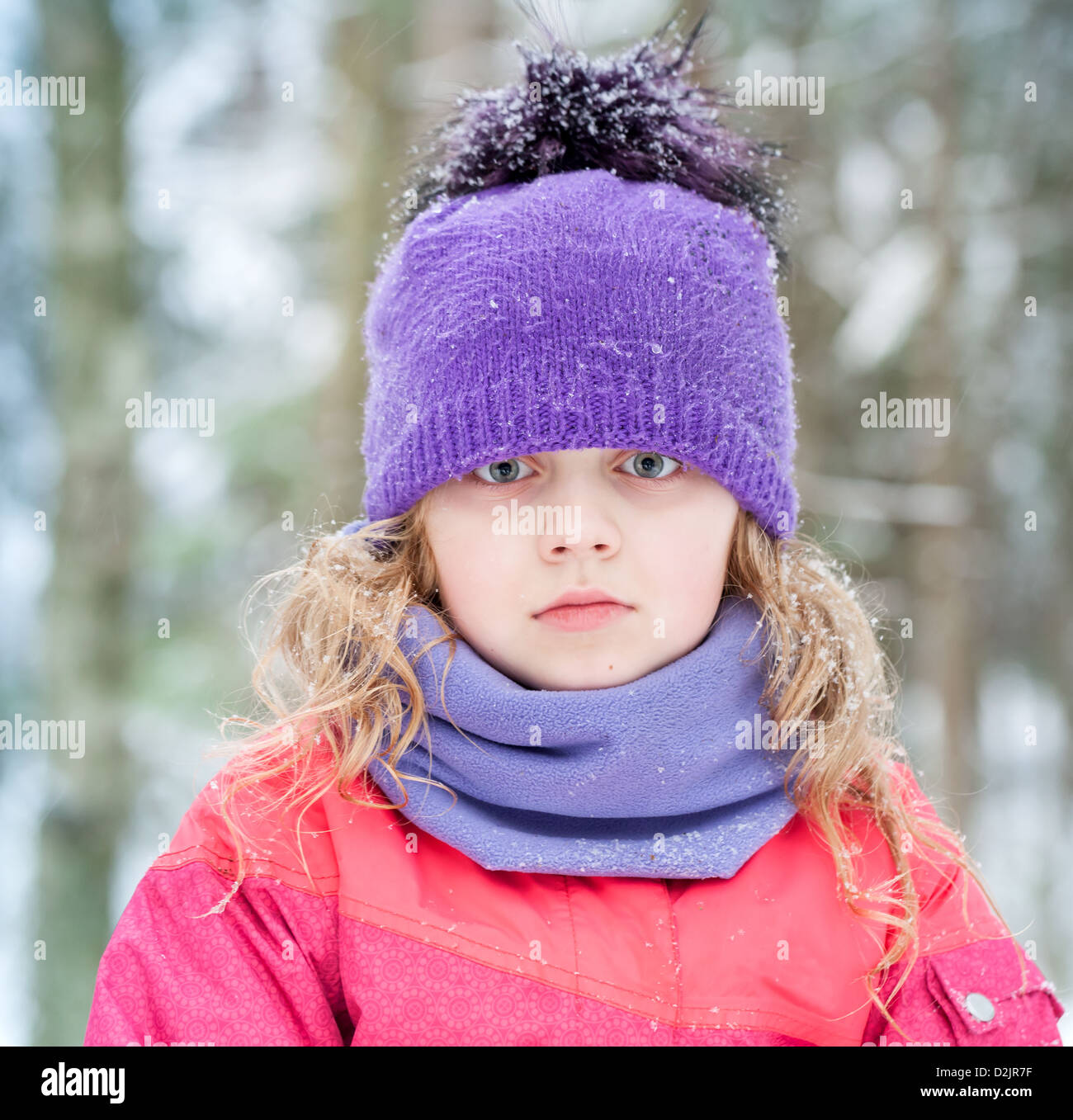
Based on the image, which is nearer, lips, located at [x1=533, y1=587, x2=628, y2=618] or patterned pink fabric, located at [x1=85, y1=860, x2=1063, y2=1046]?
patterned pink fabric, located at [x1=85, y1=860, x2=1063, y2=1046]

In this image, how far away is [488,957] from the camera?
1358 mm

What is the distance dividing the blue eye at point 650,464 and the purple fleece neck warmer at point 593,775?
295 millimetres

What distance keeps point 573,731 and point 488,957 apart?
0.34 metres

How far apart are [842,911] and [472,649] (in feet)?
2.30

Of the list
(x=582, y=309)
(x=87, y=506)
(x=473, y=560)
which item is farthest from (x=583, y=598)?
(x=87, y=506)

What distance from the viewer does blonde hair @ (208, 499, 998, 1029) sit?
4.95 ft

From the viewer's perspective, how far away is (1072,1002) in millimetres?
3193

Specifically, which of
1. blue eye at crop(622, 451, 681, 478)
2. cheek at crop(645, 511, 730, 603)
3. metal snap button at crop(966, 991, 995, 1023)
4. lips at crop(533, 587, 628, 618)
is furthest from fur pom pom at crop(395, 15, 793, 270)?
metal snap button at crop(966, 991, 995, 1023)

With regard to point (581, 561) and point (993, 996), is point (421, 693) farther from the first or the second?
point (993, 996)

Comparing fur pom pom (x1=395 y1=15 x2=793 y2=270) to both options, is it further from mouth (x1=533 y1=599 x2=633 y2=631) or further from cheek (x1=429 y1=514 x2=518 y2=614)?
mouth (x1=533 y1=599 x2=633 y2=631)

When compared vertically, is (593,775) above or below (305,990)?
above

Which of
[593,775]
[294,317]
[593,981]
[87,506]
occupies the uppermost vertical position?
[294,317]

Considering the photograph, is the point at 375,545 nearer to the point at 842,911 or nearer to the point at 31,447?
the point at 842,911
